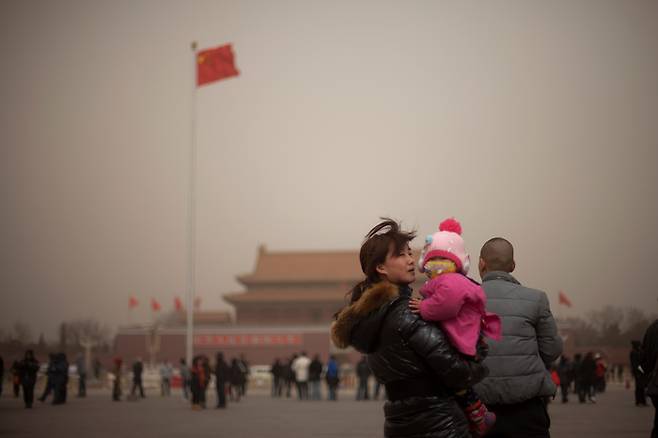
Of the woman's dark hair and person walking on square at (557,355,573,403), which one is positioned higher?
the woman's dark hair

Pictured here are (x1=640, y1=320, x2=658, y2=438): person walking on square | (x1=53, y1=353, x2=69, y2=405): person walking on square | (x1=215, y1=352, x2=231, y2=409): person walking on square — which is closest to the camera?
(x1=640, y1=320, x2=658, y2=438): person walking on square

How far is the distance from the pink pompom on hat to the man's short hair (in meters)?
0.95

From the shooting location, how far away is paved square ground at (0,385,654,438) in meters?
10.6

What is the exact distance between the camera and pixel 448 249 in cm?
334

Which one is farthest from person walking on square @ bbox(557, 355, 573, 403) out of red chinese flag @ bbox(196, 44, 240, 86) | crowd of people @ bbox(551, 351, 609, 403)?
red chinese flag @ bbox(196, 44, 240, 86)

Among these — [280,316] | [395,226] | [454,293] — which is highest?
[395,226]

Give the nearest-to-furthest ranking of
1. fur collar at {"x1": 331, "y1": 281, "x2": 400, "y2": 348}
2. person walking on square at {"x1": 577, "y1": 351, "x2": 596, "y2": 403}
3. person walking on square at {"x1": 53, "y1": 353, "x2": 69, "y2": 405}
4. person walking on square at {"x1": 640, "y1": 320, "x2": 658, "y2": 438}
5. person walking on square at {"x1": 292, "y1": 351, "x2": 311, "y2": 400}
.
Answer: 1. fur collar at {"x1": 331, "y1": 281, "x2": 400, "y2": 348}
2. person walking on square at {"x1": 640, "y1": 320, "x2": 658, "y2": 438}
3. person walking on square at {"x1": 577, "y1": 351, "x2": 596, "y2": 403}
4. person walking on square at {"x1": 53, "y1": 353, "x2": 69, "y2": 405}
5. person walking on square at {"x1": 292, "y1": 351, "x2": 311, "y2": 400}

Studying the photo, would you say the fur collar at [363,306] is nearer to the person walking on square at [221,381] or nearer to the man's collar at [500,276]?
the man's collar at [500,276]

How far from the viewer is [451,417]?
305cm

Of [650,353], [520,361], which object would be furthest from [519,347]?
[650,353]

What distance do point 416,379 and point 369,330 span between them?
224mm

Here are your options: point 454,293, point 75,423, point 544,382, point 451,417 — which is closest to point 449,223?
point 454,293

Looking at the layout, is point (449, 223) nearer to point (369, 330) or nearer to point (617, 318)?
point (369, 330)

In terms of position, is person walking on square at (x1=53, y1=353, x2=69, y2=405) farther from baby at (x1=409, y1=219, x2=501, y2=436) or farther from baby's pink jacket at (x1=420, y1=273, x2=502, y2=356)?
baby's pink jacket at (x1=420, y1=273, x2=502, y2=356)
